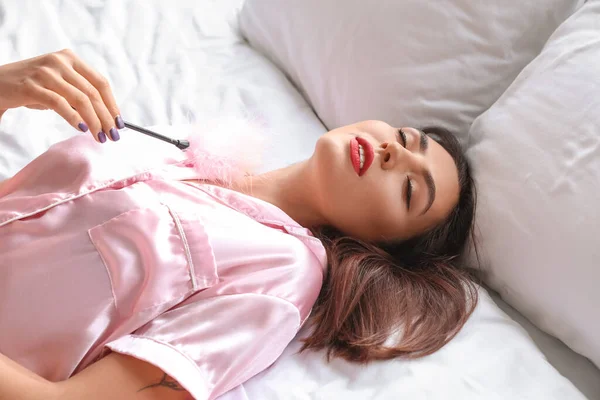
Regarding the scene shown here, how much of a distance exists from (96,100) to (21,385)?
45cm

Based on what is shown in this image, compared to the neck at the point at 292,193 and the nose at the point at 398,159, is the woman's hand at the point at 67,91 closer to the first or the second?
the neck at the point at 292,193

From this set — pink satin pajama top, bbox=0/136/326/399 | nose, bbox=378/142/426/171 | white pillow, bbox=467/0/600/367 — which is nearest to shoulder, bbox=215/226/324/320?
pink satin pajama top, bbox=0/136/326/399

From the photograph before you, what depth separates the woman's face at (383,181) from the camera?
3.57 ft

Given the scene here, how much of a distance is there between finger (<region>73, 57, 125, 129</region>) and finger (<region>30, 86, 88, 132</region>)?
6 cm

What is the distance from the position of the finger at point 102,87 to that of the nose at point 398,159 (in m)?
0.49

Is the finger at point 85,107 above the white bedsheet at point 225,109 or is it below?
above

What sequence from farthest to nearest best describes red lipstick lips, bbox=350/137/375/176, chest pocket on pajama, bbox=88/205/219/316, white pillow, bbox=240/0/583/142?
1. white pillow, bbox=240/0/583/142
2. red lipstick lips, bbox=350/137/375/176
3. chest pocket on pajama, bbox=88/205/219/316

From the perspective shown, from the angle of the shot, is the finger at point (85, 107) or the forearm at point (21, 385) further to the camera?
the finger at point (85, 107)

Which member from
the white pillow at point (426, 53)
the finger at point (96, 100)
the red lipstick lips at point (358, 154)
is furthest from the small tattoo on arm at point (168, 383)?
the white pillow at point (426, 53)

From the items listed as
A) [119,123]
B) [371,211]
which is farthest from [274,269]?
[119,123]

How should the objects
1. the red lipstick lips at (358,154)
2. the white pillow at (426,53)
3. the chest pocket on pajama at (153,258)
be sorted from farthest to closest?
the white pillow at (426,53), the red lipstick lips at (358,154), the chest pocket on pajama at (153,258)

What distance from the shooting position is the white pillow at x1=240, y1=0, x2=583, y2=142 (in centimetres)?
121

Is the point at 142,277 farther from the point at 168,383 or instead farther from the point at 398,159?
the point at 398,159

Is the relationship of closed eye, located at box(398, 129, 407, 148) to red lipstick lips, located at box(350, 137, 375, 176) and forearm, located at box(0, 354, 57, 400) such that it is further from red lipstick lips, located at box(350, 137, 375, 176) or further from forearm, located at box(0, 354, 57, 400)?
forearm, located at box(0, 354, 57, 400)
